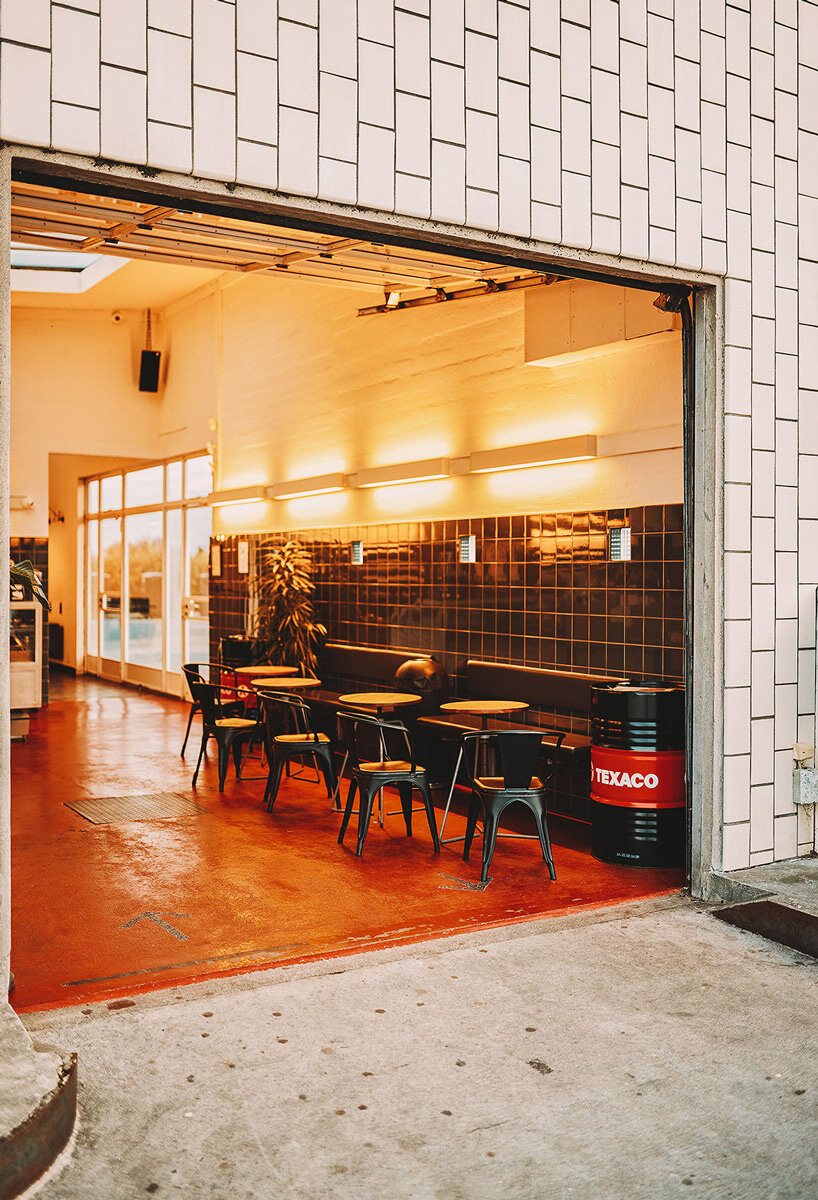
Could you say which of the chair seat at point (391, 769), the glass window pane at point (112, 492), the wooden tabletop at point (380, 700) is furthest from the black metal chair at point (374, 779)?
the glass window pane at point (112, 492)

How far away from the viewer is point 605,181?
171 inches

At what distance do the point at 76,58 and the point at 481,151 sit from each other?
150cm

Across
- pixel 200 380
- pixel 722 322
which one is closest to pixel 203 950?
pixel 722 322

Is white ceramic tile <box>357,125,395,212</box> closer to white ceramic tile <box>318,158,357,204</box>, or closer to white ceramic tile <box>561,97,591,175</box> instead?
white ceramic tile <box>318,158,357,204</box>

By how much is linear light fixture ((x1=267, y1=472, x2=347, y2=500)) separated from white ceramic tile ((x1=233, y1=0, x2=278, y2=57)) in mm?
5612

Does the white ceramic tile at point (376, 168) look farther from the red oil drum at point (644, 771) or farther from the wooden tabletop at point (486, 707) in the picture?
the wooden tabletop at point (486, 707)

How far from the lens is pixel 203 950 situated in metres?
4.20

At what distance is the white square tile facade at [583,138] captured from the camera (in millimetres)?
3381

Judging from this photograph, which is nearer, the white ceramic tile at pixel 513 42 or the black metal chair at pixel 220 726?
the white ceramic tile at pixel 513 42

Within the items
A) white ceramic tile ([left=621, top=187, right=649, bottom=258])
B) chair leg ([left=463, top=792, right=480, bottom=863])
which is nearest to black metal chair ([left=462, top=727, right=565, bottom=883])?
chair leg ([left=463, top=792, right=480, bottom=863])

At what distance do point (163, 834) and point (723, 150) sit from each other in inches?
186

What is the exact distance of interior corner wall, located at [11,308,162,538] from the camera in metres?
12.8

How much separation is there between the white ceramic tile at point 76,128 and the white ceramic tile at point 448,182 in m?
1.23

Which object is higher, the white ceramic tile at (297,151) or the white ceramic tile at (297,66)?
the white ceramic tile at (297,66)
